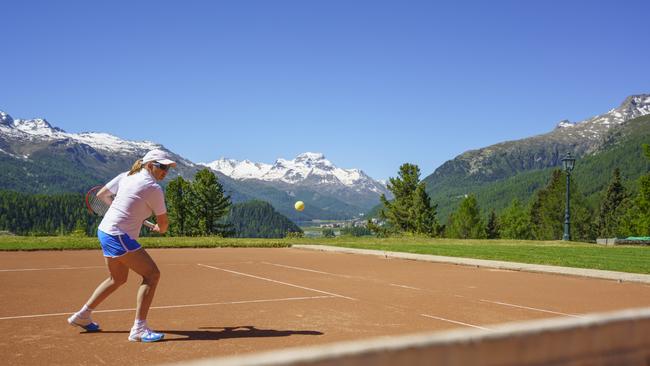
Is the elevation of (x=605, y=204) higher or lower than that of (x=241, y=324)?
Result: higher

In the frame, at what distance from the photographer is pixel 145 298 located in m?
7.18

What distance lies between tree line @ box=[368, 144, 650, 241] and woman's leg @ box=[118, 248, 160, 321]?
5146 centimetres

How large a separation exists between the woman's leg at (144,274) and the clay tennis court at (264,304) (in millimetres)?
451

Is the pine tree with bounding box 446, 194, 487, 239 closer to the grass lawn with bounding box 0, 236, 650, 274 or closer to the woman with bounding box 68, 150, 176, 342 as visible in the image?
the grass lawn with bounding box 0, 236, 650, 274

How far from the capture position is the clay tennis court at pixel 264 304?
6871mm

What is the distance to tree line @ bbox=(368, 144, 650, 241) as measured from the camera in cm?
7138

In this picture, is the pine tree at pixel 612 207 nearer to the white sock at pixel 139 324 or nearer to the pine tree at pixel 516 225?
the pine tree at pixel 516 225

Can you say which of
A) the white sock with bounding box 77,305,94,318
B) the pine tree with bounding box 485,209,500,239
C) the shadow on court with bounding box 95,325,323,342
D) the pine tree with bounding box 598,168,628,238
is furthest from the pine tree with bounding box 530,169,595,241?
the white sock with bounding box 77,305,94,318

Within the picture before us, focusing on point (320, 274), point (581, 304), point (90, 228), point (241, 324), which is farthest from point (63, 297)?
point (90, 228)

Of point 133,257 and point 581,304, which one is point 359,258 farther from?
point 133,257

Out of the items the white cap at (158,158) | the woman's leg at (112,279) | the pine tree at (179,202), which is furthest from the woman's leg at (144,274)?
the pine tree at (179,202)

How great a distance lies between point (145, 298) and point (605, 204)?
10911 cm

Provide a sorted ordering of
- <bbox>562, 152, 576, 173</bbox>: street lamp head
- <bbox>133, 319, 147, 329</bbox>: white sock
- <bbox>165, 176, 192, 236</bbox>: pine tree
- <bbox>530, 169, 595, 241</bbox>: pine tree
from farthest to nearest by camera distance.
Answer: <bbox>530, 169, 595, 241</bbox>: pine tree
<bbox>165, 176, 192, 236</bbox>: pine tree
<bbox>562, 152, 576, 173</bbox>: street lamp head
<bbox>133, 319, 147, 329</bbox>: white sock

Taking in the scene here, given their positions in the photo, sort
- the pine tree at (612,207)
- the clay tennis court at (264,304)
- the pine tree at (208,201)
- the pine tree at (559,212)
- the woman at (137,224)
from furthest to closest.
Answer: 1. the pine tree at (612,207)
2. the pine tree at (559,212)
3. the pine tree at (208,201)
4. the woman at (137,224)
5. the clay tennis court at (264,304)
